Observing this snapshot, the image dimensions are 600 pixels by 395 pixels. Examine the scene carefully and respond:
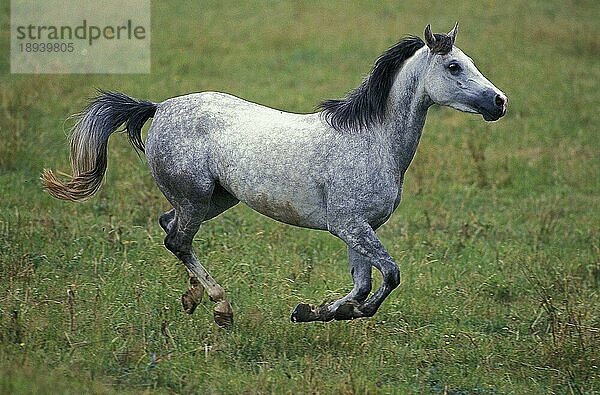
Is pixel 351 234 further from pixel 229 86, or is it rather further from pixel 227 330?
pixel 229 86

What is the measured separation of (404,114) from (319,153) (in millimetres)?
599

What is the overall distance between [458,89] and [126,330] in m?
2.55

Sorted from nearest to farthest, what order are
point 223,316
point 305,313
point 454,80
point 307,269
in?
1. point 454,80
2. point 305,313
3. point 223,316
4. point 307,269

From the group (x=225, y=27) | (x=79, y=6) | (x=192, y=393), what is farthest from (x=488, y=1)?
(x=192, y=393)

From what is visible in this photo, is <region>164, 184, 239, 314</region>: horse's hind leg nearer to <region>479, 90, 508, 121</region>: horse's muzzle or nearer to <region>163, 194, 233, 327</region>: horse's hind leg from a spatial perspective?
<region>163, 194, 233, 327</region>: horse's hind leg

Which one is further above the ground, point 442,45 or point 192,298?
point 442,45

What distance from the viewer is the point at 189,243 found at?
6445mm

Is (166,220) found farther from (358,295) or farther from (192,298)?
(358,295)

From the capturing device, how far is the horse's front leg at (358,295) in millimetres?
5688

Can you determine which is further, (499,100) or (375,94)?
(375,94)

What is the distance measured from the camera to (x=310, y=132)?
5.95m

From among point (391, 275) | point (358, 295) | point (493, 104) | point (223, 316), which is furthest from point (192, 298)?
point (493, 104)

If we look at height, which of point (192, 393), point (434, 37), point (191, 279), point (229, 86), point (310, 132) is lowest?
point (192, 393)

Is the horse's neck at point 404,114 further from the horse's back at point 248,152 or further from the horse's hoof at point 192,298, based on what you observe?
the horse's hoof at point 192,298
